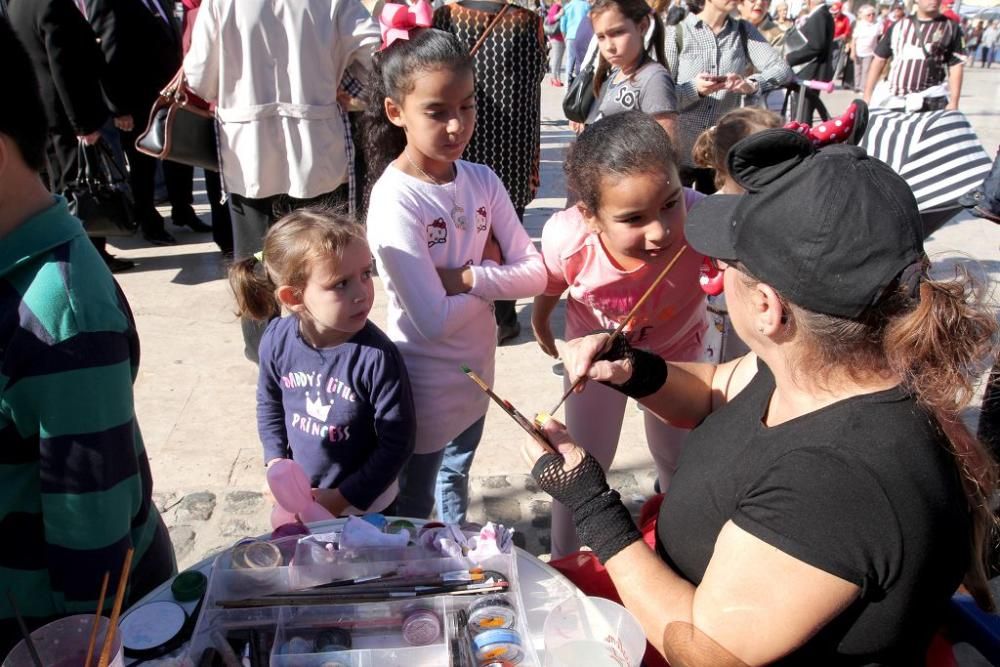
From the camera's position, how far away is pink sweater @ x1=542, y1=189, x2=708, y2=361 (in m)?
2.22

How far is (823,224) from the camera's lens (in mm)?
1129

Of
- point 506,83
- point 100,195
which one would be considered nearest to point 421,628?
point 506,83

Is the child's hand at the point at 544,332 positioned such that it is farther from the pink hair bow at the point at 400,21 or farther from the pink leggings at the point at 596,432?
the pink hair bow at the point at 400,21

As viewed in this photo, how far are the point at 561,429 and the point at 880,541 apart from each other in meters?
0.66

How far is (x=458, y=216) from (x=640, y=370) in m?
0.73

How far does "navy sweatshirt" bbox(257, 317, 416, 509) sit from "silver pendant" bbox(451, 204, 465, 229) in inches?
16.3

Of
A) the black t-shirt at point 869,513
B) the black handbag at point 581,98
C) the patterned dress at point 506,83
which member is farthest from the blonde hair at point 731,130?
the black t-shirt at point 869,513

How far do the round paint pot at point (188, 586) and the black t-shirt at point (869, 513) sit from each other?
3.11 ft

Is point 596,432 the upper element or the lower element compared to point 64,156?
lower

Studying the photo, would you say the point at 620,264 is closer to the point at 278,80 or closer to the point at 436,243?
the point at 436,243

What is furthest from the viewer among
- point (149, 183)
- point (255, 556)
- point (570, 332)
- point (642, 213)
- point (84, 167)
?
point (149, 183)

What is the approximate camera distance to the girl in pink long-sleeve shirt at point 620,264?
2012 millimetres

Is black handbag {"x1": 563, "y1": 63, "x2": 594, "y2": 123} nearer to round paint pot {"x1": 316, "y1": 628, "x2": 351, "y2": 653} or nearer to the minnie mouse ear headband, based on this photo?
the minnie mouse ear headband

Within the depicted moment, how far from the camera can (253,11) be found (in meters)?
3.10
